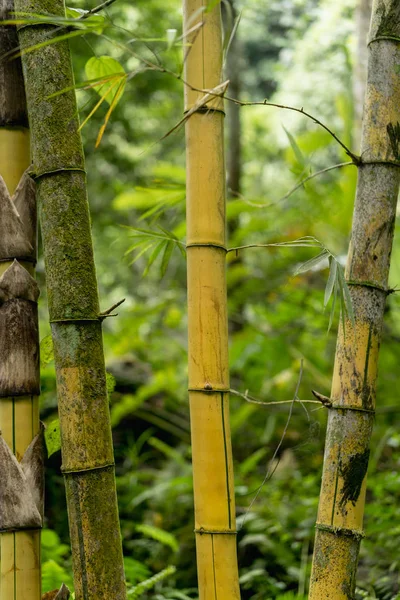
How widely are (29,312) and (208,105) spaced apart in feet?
1.55

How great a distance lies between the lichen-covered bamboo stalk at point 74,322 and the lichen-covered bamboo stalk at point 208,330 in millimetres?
150

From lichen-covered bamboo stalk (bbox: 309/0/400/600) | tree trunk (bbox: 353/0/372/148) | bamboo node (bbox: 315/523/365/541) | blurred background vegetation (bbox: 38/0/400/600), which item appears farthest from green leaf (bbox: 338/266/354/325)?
tree trunk (bbox: 353/0/372/148)

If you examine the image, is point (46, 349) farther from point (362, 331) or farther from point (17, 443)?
point (362, 331)

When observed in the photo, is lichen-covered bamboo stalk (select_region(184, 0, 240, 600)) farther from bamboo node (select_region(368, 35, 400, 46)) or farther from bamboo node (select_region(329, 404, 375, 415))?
bamboo node (select_region(368, 35, 400, 46))

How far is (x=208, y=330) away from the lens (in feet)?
3.73

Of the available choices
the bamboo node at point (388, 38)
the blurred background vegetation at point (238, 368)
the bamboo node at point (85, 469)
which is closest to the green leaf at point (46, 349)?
the blurred background vegetation at point (238, 368)

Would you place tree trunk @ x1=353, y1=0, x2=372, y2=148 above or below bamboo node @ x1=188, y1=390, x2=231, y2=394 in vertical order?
above

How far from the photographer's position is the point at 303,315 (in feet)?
14.3

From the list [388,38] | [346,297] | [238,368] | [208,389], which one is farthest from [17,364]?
[238,368]

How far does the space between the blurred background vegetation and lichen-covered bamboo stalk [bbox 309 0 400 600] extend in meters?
0.09

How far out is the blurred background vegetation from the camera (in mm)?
2146

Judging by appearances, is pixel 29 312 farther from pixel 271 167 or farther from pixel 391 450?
pixel 271 167

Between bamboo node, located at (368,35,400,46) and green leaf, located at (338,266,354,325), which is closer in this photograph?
green leaf, located at (338,266,354,325)

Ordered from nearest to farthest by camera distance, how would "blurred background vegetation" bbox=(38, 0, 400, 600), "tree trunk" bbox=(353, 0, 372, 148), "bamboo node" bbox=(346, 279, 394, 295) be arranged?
"bamboo node" bbox=(346, 279, 394, 295) → "blurred background vegetation" bbox=(38, 0, 400, 600) → "tree trunk" bbox=(353, 0, 372, 148)
